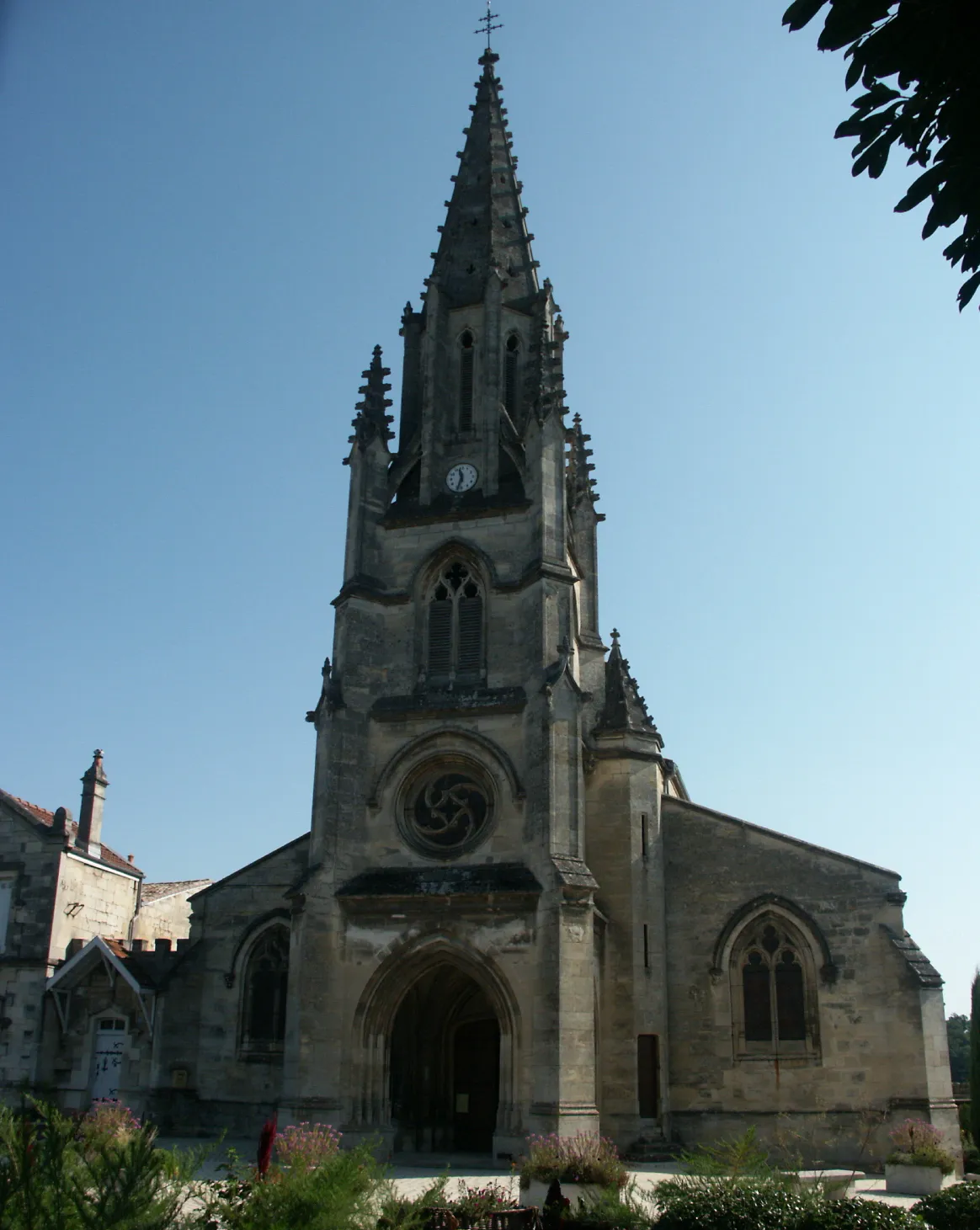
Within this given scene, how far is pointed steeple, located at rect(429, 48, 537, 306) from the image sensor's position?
30344mm

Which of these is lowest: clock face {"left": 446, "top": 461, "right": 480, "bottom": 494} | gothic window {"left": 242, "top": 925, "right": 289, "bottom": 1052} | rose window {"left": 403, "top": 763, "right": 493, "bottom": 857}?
gothic window {"left": 242, "top": 925, "right": 289, "bottom": 1052}

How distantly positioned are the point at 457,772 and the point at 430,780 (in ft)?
2.00

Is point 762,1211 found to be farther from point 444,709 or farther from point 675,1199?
point 444,709

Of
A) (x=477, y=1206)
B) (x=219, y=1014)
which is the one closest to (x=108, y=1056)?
(x=219, y=1014)

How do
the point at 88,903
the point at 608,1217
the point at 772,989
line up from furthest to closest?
1. the point at 88,903
2. the point at 772,989
3. the point at 608,1217

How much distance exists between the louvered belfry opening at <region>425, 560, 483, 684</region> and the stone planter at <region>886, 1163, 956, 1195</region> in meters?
11.9

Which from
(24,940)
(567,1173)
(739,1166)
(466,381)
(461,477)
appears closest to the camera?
(739,1166)

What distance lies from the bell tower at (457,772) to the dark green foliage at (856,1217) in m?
9.91

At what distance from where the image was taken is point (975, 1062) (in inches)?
1074

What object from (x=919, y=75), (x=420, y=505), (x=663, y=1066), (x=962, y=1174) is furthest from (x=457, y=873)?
(x=919, y=75)

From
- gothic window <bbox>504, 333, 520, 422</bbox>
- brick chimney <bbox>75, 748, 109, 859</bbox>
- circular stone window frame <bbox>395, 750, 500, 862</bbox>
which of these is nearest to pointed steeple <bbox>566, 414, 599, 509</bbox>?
gothic window <bbox>504, 333, 520, 422</bbox>

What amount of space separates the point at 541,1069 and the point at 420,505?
12.6 metres

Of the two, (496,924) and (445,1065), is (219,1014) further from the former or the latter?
(496,924)

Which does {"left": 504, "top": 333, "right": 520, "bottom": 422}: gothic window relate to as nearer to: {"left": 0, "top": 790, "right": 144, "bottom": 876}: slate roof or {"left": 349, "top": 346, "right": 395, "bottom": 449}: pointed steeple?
{"left": 349, "top": 346, "right": 395, "bottom": 449}: pointed steeple
